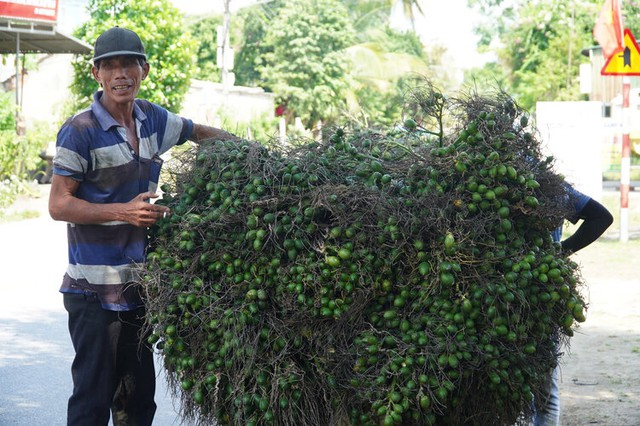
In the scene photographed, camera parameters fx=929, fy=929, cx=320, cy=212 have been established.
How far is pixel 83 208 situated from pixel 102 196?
14 cm

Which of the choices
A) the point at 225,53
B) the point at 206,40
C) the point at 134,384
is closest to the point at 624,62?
the point at 134,384

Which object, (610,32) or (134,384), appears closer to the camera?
(134,384)

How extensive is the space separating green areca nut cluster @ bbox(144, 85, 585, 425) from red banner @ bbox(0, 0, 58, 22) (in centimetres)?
1627

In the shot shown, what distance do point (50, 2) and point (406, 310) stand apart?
56.1 ft

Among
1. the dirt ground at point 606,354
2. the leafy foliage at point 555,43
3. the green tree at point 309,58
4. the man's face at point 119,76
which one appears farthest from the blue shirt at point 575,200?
the green tree at point 309,58

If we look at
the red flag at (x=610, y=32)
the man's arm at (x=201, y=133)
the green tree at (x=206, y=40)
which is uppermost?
the green tree at (x=206, y=40)

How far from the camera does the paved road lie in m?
5.62

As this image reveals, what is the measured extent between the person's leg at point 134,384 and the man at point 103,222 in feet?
0.04

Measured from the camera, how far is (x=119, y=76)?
146 inches

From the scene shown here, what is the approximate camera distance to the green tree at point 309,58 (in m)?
34.7

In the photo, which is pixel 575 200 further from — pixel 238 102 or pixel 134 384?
pixel 238 102

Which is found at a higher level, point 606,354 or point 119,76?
point 119,76

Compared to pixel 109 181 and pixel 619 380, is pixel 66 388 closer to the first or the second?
pixel 109 181

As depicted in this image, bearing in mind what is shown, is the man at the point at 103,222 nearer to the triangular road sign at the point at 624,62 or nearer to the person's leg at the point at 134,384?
the person's leg at the point at 134,384
